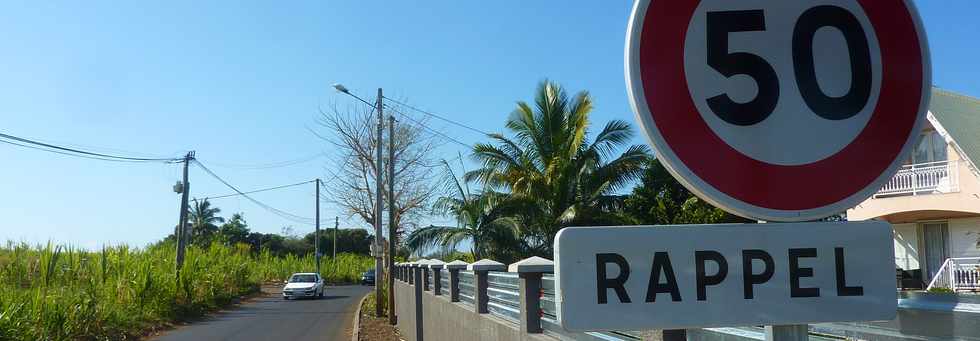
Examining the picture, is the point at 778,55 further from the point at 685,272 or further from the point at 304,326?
the point at 304,326

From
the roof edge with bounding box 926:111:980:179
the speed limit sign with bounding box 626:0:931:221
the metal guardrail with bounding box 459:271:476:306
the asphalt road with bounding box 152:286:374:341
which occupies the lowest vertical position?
the asphalt road with bounding box 152:286:374:341

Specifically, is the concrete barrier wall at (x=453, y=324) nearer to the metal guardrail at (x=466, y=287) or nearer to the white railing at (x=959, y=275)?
the metal guardrail at (x=466, y=287)

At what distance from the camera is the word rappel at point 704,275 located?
1.80 meters

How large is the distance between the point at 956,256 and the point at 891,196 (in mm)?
2289

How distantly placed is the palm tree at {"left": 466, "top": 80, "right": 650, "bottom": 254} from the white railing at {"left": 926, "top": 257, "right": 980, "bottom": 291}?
8133 millimetres

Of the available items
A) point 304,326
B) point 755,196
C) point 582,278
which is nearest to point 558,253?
point 582,278

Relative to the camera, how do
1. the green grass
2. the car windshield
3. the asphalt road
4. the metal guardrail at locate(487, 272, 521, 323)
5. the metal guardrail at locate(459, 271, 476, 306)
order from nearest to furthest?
the metal guardrail at locate(487, 272, 521, 323) < the metal guardrail at locate(459, 271, 476, 306) < the green grass < the asphalt road < the car windshield

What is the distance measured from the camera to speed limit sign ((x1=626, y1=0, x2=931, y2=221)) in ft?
5.82

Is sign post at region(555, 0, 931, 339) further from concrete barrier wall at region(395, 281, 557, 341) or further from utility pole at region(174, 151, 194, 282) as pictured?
utility pole at region(174, 151, 194, 282)

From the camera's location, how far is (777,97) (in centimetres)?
180

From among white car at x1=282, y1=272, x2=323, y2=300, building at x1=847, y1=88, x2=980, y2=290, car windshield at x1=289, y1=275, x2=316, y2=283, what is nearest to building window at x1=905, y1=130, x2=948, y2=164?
building at x1=847, y1=88, x2=980, y2=290

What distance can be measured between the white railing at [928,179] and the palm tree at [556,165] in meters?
7.09

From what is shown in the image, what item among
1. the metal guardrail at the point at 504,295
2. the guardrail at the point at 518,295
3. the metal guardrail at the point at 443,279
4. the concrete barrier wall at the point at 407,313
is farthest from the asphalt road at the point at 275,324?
the metal guardrail at the point at 504,295

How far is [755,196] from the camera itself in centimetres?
176
